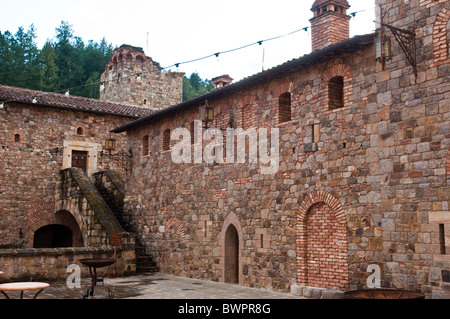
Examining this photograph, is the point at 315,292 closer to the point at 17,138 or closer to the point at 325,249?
the point at 325,249

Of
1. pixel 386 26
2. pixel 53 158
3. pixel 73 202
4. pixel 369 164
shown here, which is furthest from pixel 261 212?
pixel 53 158

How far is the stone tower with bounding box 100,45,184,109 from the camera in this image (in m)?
30.0

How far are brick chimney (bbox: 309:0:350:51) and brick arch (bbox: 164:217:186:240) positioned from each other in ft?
22.7

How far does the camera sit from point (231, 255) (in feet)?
47.5

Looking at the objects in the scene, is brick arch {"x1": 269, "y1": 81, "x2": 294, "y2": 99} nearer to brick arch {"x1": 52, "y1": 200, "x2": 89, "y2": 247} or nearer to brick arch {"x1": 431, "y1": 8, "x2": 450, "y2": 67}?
brick arch {"x1": 431, "y1": 8, "x2": 450, "y2": 67}

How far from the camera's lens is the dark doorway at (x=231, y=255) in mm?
14312

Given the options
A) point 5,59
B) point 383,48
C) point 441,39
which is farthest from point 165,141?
point 5,59

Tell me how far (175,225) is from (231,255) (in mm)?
2863

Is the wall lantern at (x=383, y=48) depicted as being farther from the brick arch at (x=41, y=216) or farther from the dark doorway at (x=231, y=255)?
the brick arch at (x=41, y=216)

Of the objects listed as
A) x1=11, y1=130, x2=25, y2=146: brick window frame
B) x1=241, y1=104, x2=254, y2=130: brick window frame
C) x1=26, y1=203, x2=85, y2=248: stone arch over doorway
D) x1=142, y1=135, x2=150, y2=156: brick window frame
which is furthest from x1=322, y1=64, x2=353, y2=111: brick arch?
x1=11, y1=130, x2=25, y2=146: brick window frame
